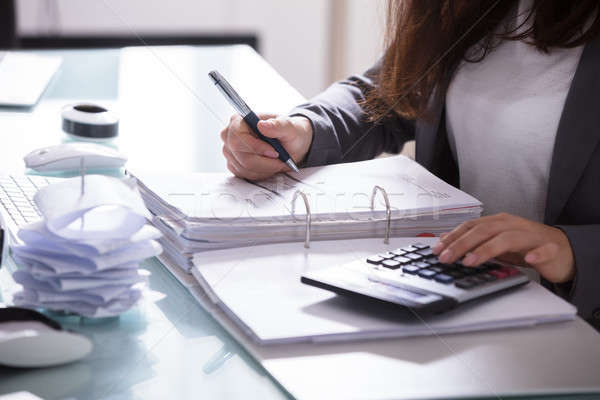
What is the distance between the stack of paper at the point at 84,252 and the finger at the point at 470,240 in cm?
24

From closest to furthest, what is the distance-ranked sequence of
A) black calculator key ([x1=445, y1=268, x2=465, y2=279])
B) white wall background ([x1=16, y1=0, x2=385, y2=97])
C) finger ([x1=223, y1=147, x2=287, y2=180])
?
black calculator key ([x1=445, y1=268, x2=465, y2=279])
finger ([x1=223, y1=147, x2=287, y2=180])
white wall background ([x1=16, y1=0, x2=385, y2=97])

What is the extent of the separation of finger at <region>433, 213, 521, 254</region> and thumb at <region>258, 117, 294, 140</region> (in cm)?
29

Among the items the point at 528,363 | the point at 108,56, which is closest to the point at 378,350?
the point at 528,363

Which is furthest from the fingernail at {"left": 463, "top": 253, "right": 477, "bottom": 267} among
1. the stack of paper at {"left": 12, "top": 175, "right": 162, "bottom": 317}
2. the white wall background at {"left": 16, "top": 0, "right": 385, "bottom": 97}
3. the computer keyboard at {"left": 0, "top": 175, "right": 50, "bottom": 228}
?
the white wall background at {"left": 16, "top": 0, "right": 385, "bottom": 97}

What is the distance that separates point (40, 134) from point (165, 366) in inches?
26.9

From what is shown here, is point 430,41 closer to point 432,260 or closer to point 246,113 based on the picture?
point 246,113

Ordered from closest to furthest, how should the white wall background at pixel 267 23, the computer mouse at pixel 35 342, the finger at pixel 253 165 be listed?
the computer mouse at pixel 35 342 < the finger at pixel 253 165 < the white wall background at pixel 267 23

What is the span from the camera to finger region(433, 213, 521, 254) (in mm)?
642

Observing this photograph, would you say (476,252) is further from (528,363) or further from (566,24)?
(566,24)

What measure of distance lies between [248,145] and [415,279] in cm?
32

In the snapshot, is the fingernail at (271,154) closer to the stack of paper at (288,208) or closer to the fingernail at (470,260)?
the stack of paper at (288,208)

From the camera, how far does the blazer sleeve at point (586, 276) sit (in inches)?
26.7

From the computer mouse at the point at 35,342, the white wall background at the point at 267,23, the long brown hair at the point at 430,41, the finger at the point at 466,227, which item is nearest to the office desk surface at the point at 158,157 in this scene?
the computer mouse at the point at 35,342

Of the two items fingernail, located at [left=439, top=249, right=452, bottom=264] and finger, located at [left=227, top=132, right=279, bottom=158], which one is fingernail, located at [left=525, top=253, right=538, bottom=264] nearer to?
fingernail, located at [left=439, top=249, right=452, bottom=264]
